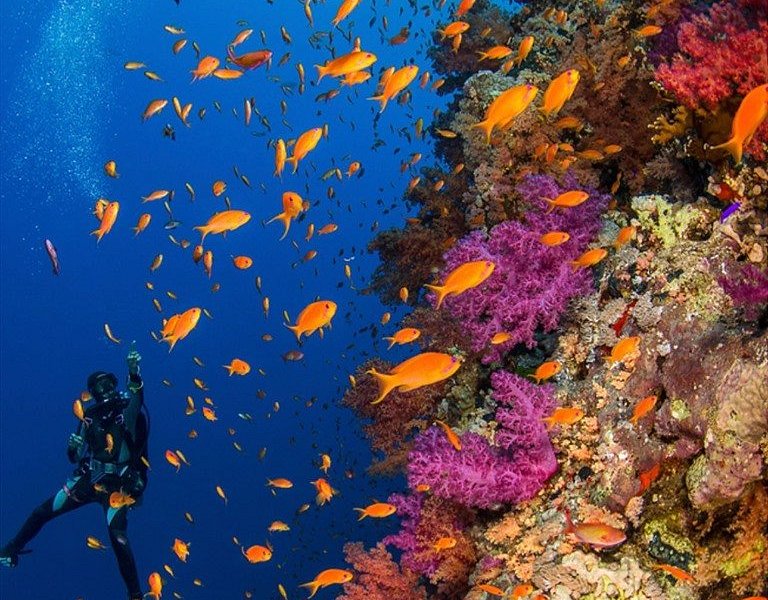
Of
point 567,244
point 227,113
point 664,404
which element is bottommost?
point 227,113

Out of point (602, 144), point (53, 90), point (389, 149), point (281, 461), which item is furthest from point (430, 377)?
point (389, 149)

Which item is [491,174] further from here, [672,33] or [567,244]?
[672,33]

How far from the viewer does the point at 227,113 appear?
103000 millimetres

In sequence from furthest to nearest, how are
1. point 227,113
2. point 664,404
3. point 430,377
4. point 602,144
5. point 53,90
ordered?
point 227,113 → point 53,90 → point 602,144 → point 664,404 → point 430,377

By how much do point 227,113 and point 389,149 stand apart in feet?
97.0

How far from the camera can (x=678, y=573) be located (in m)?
3.20

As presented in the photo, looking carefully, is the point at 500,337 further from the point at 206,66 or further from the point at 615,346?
the point at 206,66

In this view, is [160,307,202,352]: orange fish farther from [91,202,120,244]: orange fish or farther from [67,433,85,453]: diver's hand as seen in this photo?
[67,433,85,453]: diver's hand

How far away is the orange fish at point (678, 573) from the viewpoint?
320cm

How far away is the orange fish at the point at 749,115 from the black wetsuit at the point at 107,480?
8306mm

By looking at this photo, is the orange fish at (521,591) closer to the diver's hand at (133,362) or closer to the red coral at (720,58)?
the red coral at (720,58)

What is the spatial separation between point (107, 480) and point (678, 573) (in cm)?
866

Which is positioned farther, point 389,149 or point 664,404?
point 389,149

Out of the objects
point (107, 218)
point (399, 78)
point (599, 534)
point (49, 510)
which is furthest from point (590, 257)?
point (49, 510)
